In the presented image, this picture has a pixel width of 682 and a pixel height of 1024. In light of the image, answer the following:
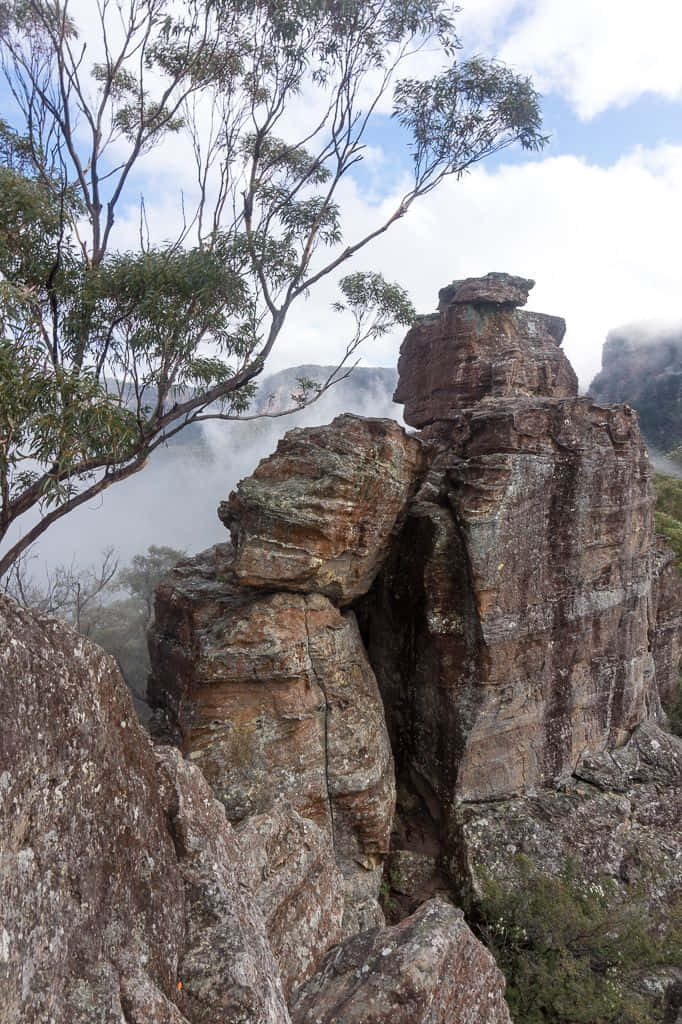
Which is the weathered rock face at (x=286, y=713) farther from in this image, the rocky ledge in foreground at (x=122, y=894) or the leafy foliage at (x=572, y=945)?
the rocky ledge in foreground at (x=122, y=894)

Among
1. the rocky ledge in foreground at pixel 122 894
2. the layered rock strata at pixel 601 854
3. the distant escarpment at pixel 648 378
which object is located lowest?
the layered rock strata at pixel 601 854

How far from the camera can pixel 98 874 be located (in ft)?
15.5

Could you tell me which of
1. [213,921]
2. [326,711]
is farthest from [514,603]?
[213,921]

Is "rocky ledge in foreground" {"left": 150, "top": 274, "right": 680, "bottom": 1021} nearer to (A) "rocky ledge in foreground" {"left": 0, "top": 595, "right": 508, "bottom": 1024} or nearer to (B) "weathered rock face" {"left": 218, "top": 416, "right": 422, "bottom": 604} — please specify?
(B) "weathered rock face" {"left": 218, "top": 416, "right": 422, "bottom": 604}

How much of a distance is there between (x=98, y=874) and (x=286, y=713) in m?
8.74

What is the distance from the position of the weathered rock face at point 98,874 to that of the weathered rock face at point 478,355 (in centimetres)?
1711

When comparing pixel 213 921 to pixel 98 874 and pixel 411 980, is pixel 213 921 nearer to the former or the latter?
pixel 98 874

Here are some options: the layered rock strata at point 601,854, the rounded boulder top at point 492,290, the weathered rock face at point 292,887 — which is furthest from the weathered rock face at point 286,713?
the rounded boulder top at point 492,290

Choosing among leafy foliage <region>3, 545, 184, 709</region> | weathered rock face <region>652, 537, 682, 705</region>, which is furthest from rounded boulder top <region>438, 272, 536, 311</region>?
leafy foliage <region>3, 545, 184, 709</region>

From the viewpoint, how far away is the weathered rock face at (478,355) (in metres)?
21.3

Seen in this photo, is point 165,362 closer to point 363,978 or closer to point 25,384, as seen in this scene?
point 25,384

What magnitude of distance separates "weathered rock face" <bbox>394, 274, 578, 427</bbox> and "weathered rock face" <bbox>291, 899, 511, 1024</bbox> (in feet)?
53.5

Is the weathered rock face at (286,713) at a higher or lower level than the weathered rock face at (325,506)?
lower

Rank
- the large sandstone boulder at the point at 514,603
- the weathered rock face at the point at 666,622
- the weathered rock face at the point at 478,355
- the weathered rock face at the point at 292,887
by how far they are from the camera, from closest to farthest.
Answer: the weathered rock face at the point at 292,887
the large sandstone boulder at the point at 514,603
the weathered rock face at the point at 478,355
the weathered rock face at the point at 666,622
